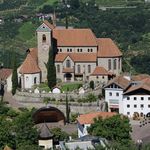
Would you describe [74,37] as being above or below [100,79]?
above

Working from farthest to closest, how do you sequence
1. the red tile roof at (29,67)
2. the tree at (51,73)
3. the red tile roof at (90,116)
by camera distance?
1. the red tile roof at (29,67)
2. the tree at (51,73)
3. the red tile roof at (90,116)

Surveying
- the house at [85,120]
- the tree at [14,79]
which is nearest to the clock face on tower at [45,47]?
the tree at [14,79]

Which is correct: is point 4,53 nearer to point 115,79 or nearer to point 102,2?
point 102,2

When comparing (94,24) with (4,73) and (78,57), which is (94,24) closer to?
(4,73)

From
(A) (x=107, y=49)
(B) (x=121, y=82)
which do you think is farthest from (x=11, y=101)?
(A) (x=107, y=49)

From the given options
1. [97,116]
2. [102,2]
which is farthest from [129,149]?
[102,2]

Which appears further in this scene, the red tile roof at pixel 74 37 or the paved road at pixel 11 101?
the red tile roof at pixel 74 37

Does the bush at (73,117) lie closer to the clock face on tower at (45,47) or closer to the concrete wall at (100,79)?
the concrete wall at (100,79)

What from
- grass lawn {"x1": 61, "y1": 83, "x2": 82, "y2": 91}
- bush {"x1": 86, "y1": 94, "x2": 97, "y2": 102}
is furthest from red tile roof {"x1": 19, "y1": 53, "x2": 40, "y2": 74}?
bush {"x1": 86, "y1": 94, "x2": 97, "y2": 102}
